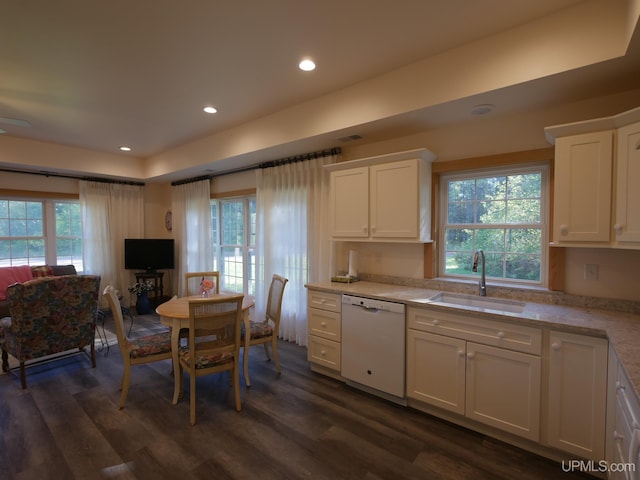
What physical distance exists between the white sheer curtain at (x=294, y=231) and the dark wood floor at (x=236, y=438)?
1.17m

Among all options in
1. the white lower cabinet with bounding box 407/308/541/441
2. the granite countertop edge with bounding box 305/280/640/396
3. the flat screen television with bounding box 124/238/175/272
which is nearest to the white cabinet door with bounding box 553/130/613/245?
the granite countertop edge with bounding box 305/280/640/396

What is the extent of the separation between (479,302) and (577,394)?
887 millimetres

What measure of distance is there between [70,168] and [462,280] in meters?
5.61

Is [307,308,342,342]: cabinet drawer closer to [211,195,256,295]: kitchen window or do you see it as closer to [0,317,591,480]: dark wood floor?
[0,317,591,480]: dark wood floor

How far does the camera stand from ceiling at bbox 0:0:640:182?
5.89ft

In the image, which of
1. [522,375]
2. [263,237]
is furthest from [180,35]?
[522,375]

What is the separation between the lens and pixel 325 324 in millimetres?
3027

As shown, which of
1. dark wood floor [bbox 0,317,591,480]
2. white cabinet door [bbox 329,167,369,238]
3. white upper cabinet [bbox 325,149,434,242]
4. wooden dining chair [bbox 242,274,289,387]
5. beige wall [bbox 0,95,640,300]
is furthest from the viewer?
white cabinet door [bbox 329,167,369,238]

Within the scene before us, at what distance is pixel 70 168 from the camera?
15.1 feet

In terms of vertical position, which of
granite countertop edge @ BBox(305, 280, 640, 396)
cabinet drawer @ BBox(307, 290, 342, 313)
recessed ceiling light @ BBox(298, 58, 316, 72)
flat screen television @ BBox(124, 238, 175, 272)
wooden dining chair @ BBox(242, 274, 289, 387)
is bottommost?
wooden dining chair @ BBox(242, 274, 289, 387)

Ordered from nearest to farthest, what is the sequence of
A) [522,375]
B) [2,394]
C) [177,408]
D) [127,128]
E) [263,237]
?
[522,375]
[177,408]
[2,394]
[127,128]
[263,237]

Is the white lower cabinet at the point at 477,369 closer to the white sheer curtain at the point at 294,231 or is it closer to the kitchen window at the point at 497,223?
the kitchen window at the point at 497,223

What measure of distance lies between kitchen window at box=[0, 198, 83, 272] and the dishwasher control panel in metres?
4.99

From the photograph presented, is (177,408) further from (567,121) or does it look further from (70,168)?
(70,168)
